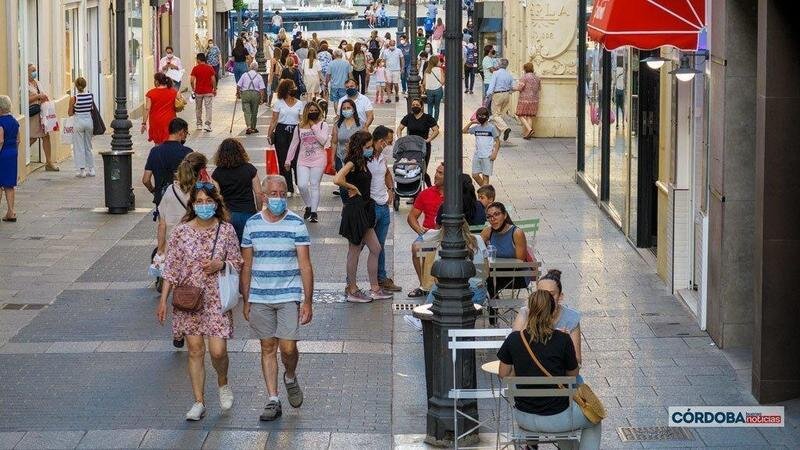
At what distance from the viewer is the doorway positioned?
1898cm

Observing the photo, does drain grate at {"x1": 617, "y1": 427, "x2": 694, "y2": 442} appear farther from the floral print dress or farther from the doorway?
the doorway

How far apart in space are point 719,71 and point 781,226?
2.47m

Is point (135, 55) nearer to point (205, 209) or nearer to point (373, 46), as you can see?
point (373, 46)

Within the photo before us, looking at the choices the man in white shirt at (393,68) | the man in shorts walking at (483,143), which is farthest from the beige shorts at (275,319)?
the man in white shirt at (393,68)

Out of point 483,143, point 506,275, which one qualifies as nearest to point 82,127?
point 483,143

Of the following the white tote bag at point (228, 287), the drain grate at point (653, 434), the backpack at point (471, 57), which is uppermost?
the backpack at point (471, 57)

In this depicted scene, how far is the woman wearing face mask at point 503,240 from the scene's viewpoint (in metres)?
14.1

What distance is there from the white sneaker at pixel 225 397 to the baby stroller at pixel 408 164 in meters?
9.41

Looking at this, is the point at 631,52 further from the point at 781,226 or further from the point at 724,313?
the point at 781,226

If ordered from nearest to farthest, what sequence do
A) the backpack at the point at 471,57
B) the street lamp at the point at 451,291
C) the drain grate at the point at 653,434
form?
the street lamp at the point at 451,291 < the drain grate at the point at 653,434 < the backpack at the point at 471,57

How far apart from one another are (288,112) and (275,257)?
1179cm

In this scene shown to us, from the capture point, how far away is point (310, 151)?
20.3m

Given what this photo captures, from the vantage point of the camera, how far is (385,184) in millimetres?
16359

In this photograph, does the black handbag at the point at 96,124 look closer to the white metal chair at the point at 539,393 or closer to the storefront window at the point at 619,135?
the storefront window at the point at 619,135
